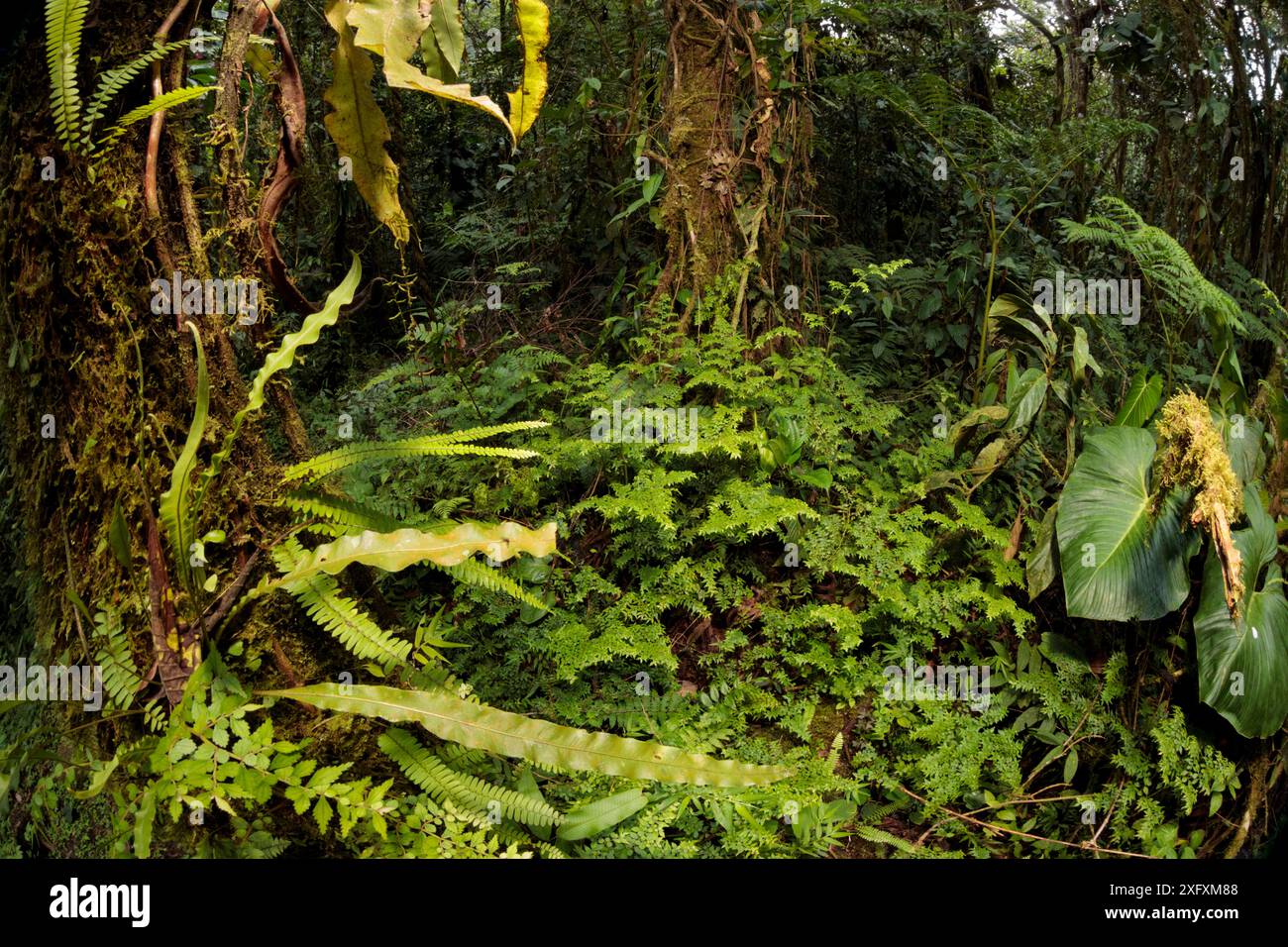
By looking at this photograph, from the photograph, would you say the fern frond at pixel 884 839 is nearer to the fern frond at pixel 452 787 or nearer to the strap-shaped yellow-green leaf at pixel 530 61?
the fern frond at pixel 452 787

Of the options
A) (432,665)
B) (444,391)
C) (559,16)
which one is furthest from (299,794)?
(559,16)

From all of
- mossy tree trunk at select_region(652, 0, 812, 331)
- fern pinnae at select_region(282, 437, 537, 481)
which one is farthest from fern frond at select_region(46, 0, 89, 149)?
mossy tree trunk at select_region(652, 0, 812, 331)

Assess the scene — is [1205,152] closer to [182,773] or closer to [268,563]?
[268,563]

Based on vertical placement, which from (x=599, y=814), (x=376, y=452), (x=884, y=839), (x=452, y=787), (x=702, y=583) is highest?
(x=376, y=452)

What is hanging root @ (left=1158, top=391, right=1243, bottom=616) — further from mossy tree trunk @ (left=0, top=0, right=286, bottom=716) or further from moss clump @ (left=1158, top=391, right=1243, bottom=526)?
mossy tree trunk @ (left=0, top=0, right=286, bottom=716)

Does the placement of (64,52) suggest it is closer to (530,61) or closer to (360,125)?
(360,125)

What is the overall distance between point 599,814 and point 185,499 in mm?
1198

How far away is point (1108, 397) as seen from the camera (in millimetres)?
4215

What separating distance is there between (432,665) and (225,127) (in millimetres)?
1365

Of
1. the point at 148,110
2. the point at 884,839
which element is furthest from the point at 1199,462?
the point at 148,110

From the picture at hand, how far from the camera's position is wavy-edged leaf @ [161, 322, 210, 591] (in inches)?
64.9

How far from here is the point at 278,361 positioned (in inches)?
69.9

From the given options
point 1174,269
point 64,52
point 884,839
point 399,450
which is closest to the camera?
point 64,52

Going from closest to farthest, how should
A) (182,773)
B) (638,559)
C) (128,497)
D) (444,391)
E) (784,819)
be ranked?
1. (182,773)
2. (128,497)
3. (784,819)
4. (638,559)
5. (444,391)
